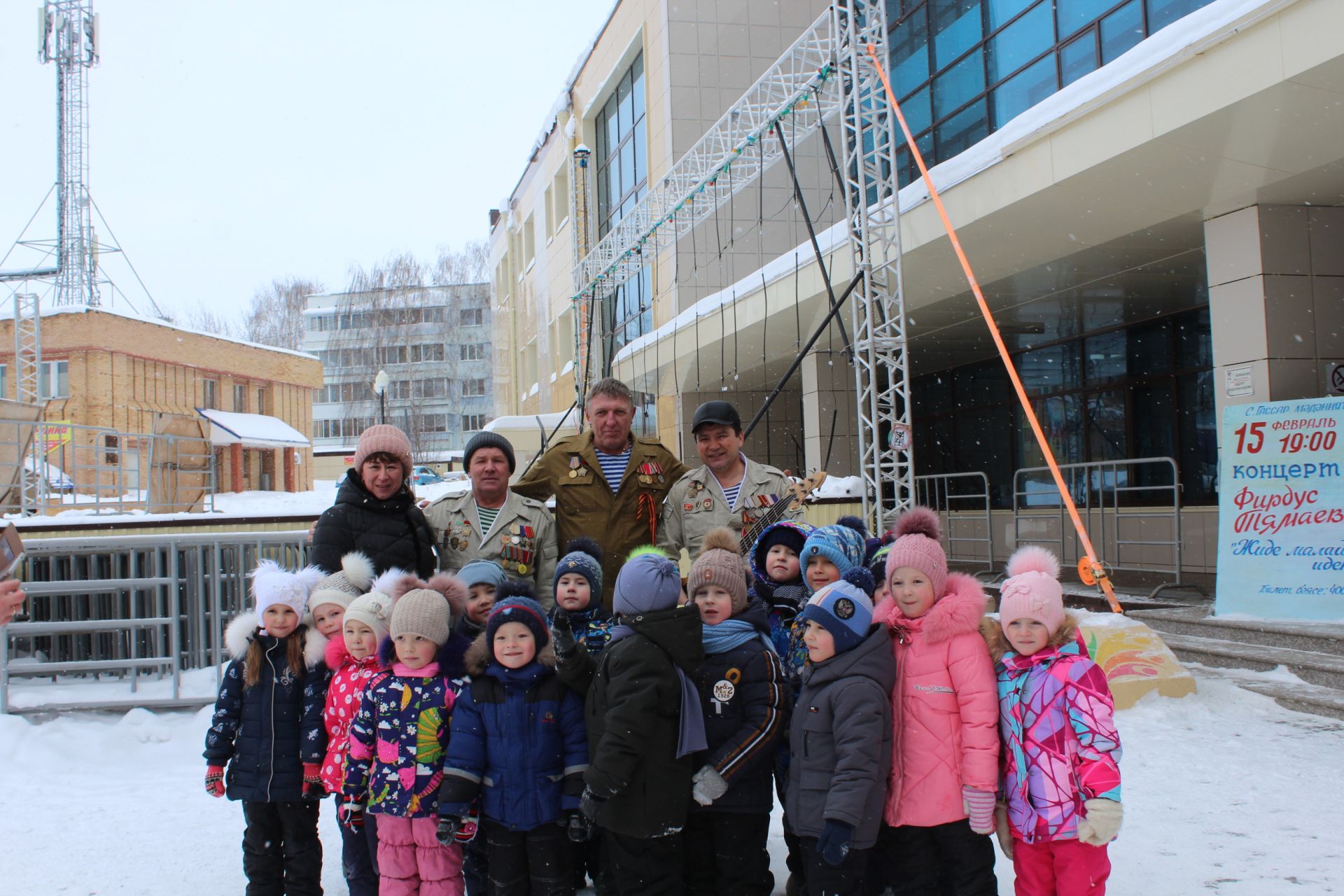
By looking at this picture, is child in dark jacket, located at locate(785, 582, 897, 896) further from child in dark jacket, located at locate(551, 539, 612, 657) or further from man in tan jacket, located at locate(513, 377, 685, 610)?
man in tan jacket, located at locate(513, 377, 685, 610)

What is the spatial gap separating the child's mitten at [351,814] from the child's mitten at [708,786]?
119 cm

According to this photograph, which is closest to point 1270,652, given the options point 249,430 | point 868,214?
point 868,214

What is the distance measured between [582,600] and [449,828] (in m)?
0.89

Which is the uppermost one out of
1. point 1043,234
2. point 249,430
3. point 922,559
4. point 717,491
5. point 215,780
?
point 1043,234

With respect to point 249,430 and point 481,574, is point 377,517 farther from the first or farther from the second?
point 249,430

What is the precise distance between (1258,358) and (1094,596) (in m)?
2.66

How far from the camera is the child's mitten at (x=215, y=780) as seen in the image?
328cm

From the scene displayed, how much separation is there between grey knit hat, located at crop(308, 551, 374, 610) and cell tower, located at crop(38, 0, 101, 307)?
127 feet

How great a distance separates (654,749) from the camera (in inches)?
115

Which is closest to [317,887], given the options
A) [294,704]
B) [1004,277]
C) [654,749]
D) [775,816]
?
[294,704]

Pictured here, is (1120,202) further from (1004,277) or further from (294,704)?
(294,704)

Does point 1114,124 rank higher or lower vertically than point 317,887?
higher

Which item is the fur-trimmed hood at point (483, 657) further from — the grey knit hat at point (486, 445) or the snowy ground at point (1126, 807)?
the snowy ground at point (1126, 807)

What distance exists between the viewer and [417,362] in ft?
162
